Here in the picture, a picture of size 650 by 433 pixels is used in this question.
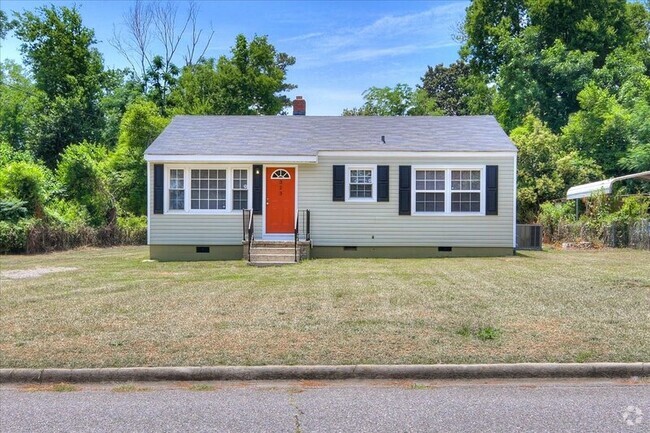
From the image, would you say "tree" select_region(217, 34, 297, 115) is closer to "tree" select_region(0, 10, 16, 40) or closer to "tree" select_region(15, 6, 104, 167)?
"tree" select_region(15, 6, 104, 167)

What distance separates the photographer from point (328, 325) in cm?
711

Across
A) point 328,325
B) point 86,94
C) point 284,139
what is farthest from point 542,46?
point 328,325

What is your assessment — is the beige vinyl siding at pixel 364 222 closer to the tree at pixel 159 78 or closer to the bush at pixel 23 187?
the bush at pixel 23 187

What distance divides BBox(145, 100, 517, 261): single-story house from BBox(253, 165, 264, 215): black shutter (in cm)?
3

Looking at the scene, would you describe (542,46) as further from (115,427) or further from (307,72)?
(115,427)

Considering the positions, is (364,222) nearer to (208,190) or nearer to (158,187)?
(208,190)

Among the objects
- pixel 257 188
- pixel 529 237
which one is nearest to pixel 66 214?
→ pixel 257 188

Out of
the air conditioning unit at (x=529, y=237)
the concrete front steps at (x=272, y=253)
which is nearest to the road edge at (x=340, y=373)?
the concrete front steps at (x=272, y=253)

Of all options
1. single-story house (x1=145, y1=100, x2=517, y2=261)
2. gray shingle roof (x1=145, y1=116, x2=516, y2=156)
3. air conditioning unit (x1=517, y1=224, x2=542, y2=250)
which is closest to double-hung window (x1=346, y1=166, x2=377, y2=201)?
single-story house (x1=145, y1=100, x2=517, y2=261)

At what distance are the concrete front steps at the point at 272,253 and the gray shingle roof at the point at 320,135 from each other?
2767mm

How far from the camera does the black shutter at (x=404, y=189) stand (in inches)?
658

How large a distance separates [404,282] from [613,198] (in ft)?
42.9

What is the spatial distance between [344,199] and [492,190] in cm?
448

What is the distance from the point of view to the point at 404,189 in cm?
1672
